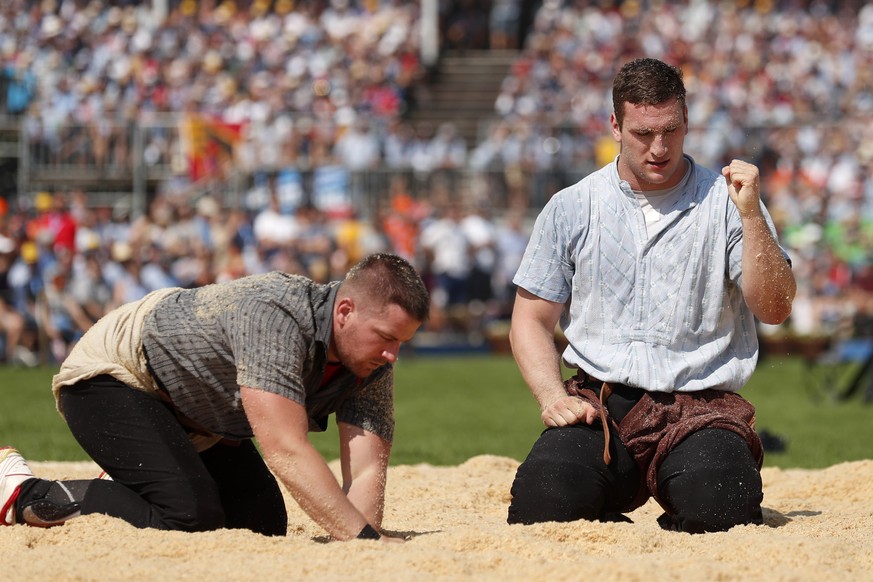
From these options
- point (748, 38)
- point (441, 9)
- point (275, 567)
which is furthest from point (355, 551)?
point (441, 9)

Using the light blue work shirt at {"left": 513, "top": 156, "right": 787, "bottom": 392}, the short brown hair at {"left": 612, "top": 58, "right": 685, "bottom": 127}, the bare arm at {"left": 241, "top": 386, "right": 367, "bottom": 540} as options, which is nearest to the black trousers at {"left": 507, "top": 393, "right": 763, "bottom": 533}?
the light blue work shirt at {"left": 513, "top": 156, "right": 787, "bottom": 392}

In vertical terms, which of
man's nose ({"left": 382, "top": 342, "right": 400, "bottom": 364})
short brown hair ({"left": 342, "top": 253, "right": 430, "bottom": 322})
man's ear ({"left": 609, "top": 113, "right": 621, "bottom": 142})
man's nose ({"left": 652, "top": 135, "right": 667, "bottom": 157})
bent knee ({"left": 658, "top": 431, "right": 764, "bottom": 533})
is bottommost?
bent knee ({"left": 658, "top": 431, "right": 764, "bottom": 533})

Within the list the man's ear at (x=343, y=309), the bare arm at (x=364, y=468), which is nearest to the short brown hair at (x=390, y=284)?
the man's ear at (x=343, y=309)

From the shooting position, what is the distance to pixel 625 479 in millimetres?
5789

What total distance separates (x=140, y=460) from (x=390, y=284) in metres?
1.37

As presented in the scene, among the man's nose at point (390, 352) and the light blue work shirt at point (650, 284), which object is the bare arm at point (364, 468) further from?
the light blue work shirt at point (650, 284)

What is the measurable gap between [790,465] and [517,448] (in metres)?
2.21

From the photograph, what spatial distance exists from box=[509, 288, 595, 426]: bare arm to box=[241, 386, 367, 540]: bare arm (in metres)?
1.19

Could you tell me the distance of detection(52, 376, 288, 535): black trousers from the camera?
5.51 metres

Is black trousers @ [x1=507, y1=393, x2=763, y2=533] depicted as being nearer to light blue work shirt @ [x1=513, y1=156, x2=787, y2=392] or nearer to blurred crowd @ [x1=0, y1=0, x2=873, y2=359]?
light blue work shirt @ [x1=513, y1=156, x2=787, y2=392]

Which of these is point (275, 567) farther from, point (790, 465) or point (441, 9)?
point (441, 9)

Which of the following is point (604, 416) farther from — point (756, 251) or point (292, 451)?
point (292, 451)

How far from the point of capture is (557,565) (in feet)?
15.5

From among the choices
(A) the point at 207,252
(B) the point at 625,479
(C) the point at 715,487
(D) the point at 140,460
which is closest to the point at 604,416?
(B) the point at 625,479
